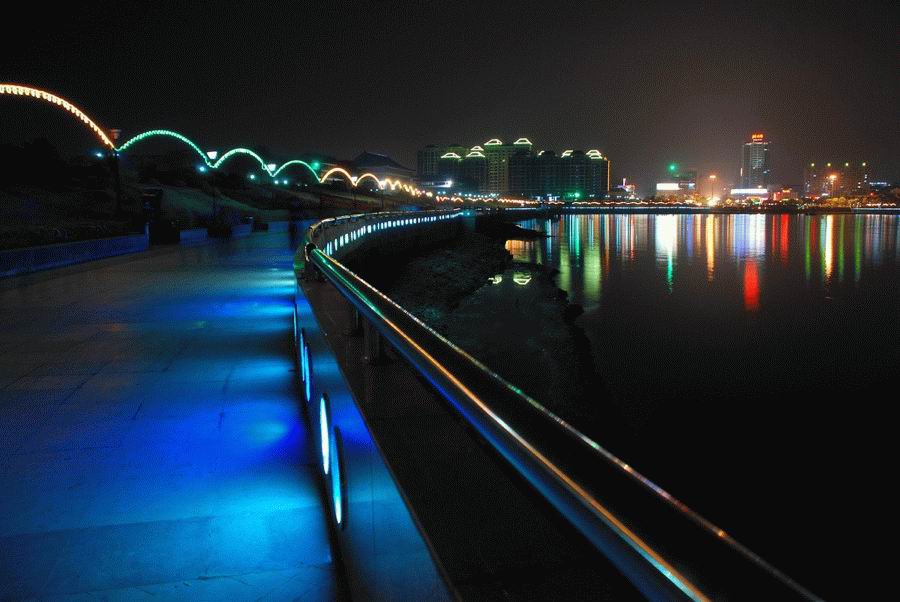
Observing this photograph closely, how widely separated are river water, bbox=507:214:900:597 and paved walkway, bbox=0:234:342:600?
21.2ft

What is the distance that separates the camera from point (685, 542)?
1182 mm

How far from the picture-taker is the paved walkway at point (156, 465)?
12.6 feet

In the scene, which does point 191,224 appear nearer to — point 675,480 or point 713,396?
point 713,396

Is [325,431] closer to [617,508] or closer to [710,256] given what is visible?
[617,508]

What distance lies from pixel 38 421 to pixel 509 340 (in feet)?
63.1

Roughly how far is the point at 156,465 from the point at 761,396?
18168 millimetres

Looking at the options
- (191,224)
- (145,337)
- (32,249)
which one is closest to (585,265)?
(191,224)

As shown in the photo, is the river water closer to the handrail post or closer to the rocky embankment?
the rocky embankment

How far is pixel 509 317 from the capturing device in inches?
1141

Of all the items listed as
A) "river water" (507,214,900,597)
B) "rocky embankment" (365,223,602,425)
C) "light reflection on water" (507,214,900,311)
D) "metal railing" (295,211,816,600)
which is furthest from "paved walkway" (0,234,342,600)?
"light reflection on water" (507,214,900,311)

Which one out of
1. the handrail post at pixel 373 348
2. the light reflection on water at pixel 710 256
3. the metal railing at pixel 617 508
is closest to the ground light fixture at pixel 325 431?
the handrail post at pixel 373 348

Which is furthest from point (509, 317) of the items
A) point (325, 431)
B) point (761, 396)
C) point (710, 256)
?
point (710, 256)

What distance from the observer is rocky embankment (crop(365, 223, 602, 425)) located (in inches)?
771

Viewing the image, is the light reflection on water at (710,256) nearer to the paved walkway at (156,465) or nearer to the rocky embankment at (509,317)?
the rocky embankment at (509,317)
